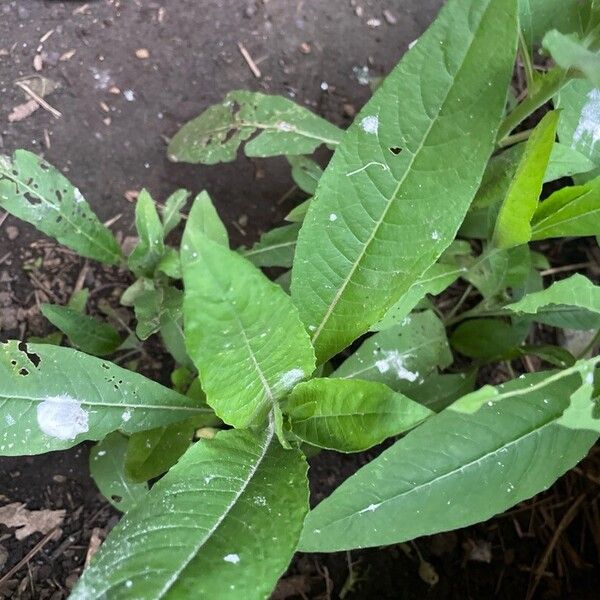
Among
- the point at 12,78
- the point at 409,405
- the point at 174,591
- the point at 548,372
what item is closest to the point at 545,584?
the point at 548,372

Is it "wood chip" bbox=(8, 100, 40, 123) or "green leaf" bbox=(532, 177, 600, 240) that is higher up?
"wood chip" bbox=(8, 100, 40, 123)

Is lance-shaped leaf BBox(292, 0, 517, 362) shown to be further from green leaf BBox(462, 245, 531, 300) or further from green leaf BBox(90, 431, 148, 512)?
green leaf BBox(90, 431, 148, 512)

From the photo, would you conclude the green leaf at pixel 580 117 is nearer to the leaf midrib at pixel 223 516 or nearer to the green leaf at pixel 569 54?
the green leaf at pixel 569 54

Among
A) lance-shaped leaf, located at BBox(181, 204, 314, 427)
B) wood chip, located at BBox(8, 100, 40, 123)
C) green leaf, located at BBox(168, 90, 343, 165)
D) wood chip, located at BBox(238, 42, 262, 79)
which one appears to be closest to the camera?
lance-shaped leaf, located at BBox(181, 204, 314, 427)

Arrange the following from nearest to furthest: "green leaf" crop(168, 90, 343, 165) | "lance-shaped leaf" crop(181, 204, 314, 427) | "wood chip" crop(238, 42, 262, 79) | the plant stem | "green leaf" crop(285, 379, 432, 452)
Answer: "lance-shaped leaf" crop(181, 204, 314, 427), "green leaf" crop(285, 379, 432, 452), the plant stem, "green leaf" crop(168, 90, 343, 165), "wood chip" crop(238, 42, 262, 79)

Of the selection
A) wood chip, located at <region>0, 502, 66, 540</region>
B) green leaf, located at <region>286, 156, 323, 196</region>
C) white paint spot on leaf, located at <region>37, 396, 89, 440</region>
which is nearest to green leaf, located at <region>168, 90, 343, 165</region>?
green leaf, located at <region>286, 156, 323, 196</region>

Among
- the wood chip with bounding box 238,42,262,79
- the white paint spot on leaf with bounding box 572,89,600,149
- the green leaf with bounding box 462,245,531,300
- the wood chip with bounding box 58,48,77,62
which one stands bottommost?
the green leaf with bounding box 462,245,531,300

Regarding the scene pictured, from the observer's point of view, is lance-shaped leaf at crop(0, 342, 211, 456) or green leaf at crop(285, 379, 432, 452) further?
lance-shaped leaf at crop(0, 342, 211, 456)

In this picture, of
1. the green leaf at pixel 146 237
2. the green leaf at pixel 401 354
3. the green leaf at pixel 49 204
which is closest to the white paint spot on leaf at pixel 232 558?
the green leaf at pixel 401 354
